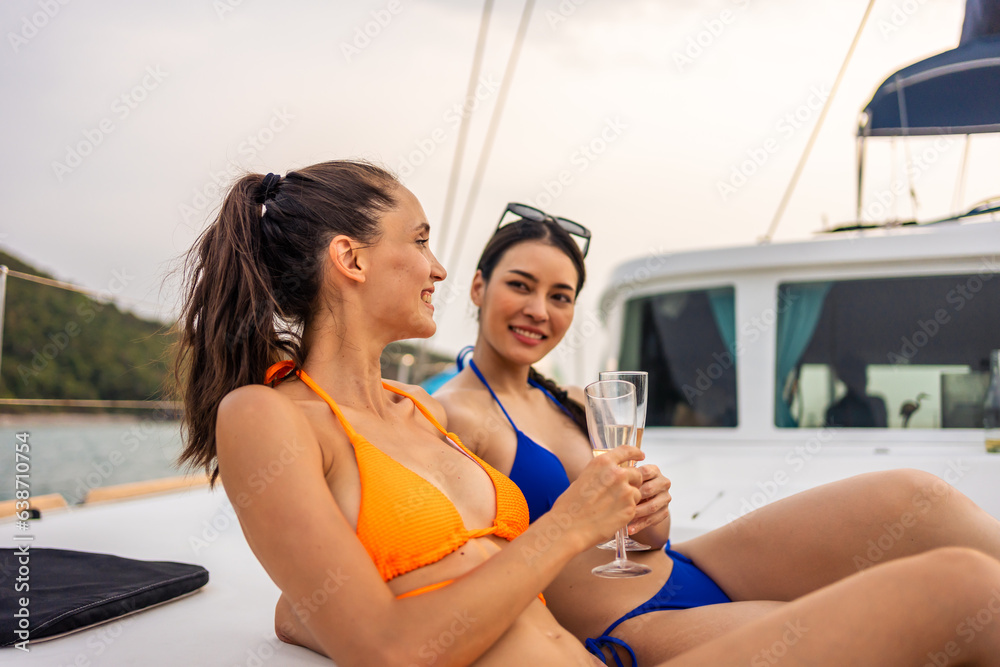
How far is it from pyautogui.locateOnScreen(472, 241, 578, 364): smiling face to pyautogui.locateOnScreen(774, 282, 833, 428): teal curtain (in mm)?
2078

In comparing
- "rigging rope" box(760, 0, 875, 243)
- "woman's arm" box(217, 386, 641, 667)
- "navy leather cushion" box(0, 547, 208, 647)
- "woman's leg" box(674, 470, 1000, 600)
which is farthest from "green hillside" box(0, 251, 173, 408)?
"rigging rope" box(760, 0, 875, 243)

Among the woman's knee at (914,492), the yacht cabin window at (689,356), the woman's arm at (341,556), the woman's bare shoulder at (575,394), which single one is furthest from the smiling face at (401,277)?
the yacht cabin window at (689,356)

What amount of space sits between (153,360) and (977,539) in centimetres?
191

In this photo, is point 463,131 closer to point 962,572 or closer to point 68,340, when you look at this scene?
point 68,340

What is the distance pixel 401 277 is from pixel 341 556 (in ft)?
2.14

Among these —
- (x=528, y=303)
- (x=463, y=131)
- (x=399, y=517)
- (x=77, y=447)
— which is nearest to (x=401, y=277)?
(x=399, y=517)

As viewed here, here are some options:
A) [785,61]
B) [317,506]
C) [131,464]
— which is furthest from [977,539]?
[131,464]

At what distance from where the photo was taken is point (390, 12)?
347cm

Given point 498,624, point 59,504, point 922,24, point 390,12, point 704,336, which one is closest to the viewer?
point 498,624

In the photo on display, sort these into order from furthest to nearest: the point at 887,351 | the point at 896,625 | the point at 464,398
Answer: the point at 887,351
the point at 464,398
the point at 896,625

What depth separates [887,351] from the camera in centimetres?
354

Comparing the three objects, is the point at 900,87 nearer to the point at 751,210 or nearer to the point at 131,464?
the point at 751,210

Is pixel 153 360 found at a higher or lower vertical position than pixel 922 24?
lower

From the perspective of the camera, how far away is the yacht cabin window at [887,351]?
3.43m
